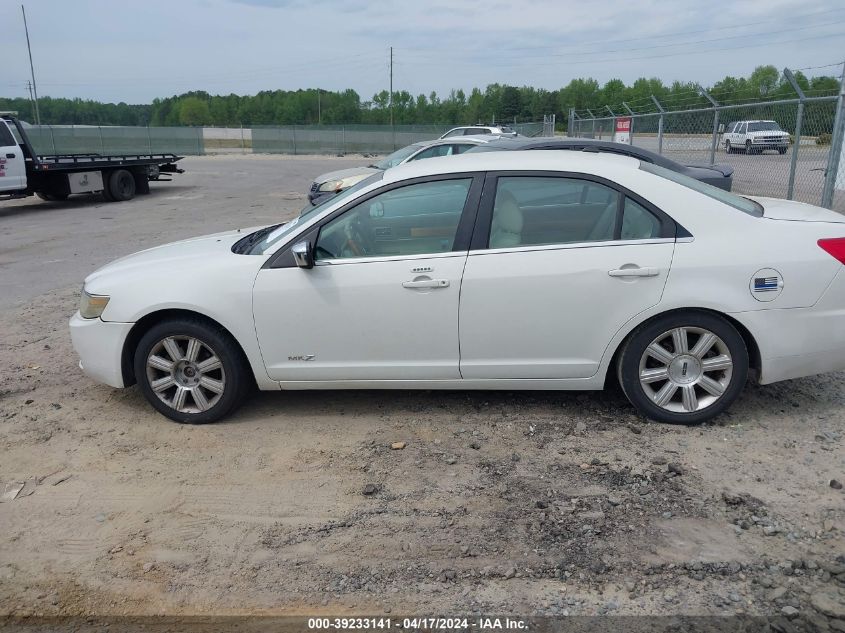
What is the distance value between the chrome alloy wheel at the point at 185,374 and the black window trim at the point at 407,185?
2.38 ft

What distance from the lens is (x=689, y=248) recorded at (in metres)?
4.12

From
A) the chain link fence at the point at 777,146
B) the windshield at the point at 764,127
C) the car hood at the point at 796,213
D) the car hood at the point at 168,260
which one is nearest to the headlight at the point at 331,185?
the chain link fence at the point at 777,146

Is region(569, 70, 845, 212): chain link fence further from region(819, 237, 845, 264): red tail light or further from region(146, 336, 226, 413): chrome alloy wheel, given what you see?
region(146, 336, 226, 413): chrome alloy wheel

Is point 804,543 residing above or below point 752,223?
below

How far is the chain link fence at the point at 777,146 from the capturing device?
32.0 ft

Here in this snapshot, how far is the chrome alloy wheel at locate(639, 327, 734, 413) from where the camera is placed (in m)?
4.16

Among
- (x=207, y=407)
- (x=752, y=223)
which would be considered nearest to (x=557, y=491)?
(x=752, y=223)

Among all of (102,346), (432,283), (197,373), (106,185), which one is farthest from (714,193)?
(106,185)

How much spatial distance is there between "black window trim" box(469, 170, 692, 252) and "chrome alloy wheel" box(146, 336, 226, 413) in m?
1.84

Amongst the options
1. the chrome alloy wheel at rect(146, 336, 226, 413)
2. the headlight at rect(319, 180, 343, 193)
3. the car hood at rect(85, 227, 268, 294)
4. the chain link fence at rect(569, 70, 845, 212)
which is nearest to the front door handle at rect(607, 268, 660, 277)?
the car hood at rect(85, 227, 268, 294)

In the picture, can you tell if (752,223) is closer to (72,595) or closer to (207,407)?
(207,407)

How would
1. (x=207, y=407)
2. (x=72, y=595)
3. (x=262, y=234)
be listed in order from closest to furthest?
1. (x=72, y=595)
2. (x=207, y=407)
3. (x=262, y=234)

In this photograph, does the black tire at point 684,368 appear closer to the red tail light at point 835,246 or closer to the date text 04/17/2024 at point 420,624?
the red tail light at point 835,246

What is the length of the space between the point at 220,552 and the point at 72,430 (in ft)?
6.32
